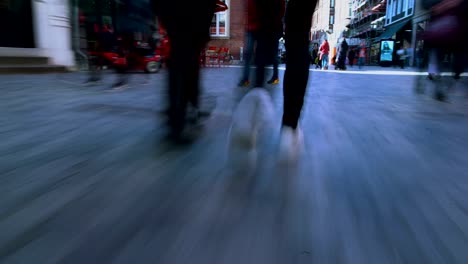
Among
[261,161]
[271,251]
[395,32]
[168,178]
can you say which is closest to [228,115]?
[261,161]

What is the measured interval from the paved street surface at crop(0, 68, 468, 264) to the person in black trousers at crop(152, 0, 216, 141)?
20 cm

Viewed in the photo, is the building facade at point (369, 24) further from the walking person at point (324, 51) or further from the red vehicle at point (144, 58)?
the red vehicle at point (144, 58)

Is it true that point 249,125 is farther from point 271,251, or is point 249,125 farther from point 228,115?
point 228,115

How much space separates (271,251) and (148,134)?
1.56 meters

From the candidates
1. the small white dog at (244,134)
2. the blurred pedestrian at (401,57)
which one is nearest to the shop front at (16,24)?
the small white dog at (244,134)

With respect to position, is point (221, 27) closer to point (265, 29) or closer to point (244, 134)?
point (265, 29)

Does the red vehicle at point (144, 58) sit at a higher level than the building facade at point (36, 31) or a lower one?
lower

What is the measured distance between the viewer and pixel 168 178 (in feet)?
5.05

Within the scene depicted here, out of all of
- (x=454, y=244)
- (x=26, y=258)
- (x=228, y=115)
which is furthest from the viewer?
(x=228, y=115)

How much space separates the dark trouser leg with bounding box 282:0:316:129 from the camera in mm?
1764

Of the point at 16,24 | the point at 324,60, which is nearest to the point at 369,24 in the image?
the point at 324,60

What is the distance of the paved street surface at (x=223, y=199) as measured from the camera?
0.98 metres

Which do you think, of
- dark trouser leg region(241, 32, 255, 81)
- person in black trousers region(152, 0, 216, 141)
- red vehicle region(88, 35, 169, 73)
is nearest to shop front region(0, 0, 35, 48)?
red vehicle region(88, 35, 169, 73)

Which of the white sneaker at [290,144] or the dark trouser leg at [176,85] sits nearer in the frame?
the white sneaker at [290,144]
